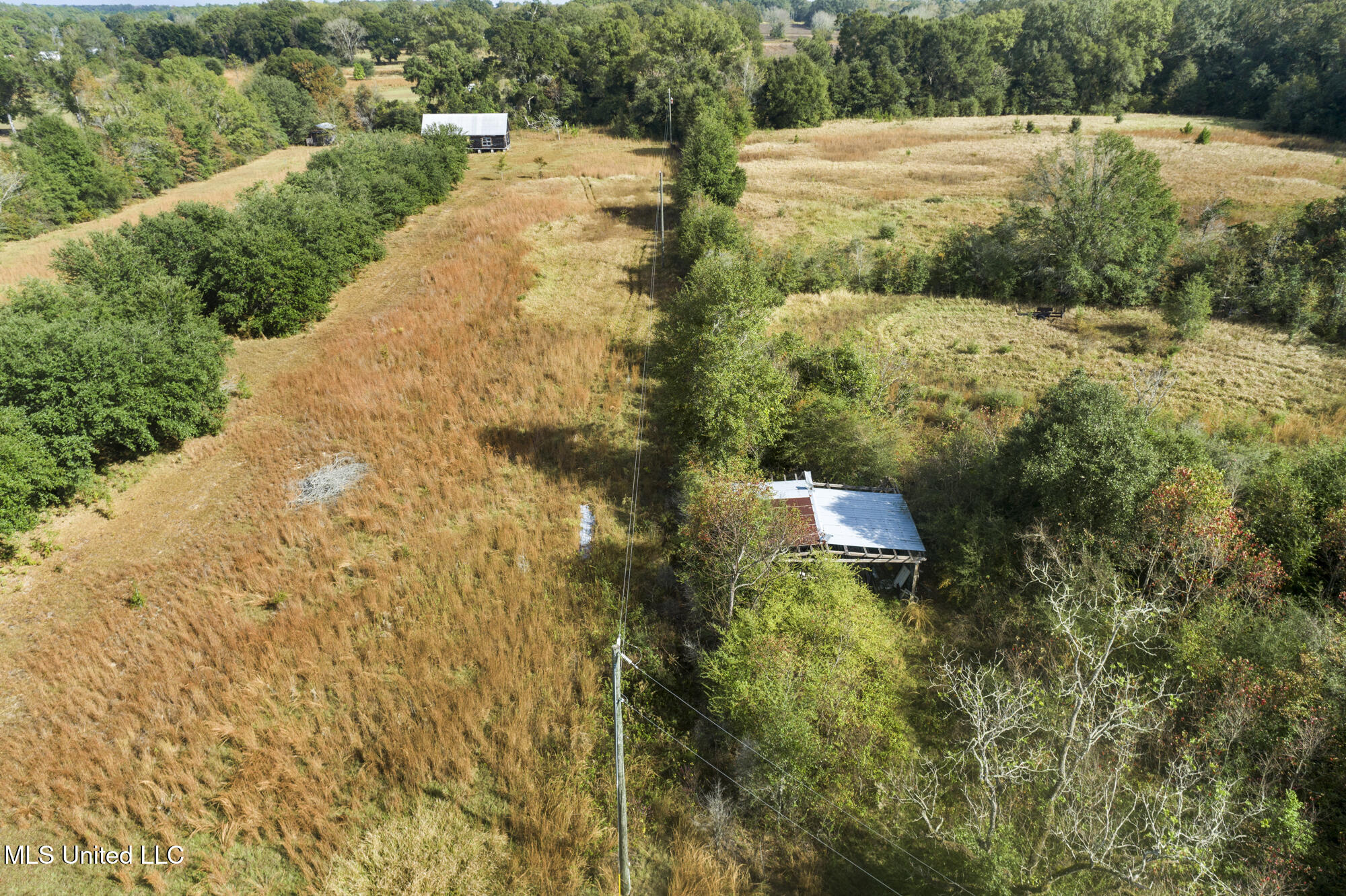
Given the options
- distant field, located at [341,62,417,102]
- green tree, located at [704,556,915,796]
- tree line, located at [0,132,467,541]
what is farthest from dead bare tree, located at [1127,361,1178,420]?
distant field, located at [341,62,417,102]

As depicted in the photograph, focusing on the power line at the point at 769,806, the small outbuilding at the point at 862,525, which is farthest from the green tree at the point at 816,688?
the small outbuilding at the point at 862,525

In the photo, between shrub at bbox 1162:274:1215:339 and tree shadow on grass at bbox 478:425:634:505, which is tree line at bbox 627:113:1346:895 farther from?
shrub at bbox 1162:274:1215:339

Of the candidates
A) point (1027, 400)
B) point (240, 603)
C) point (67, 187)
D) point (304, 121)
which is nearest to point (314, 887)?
point (240, 603)

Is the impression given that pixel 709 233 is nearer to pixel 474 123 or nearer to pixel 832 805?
pixel 832 805

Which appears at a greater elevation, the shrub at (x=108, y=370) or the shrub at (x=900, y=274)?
the shrub at (x=900, y=274)

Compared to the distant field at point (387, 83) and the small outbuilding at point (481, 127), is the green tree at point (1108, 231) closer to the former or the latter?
the small outbuilding at point (481, 127)

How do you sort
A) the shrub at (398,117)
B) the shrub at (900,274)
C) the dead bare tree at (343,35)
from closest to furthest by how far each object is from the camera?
1. the shrub at (900,274)
2. the shrub at (398,117)
3. the dead bare tree at (343,35)

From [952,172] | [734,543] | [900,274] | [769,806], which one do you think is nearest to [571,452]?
[734,543]
